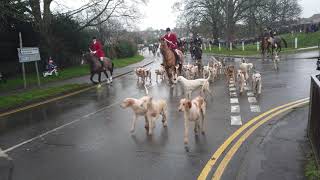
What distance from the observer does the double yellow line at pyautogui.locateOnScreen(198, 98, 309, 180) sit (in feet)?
23.7

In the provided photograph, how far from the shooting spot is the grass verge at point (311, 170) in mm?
6465

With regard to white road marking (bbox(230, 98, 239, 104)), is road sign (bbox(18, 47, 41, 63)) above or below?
above

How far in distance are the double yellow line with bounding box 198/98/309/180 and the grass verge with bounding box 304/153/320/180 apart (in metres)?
1.32

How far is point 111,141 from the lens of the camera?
958 cm

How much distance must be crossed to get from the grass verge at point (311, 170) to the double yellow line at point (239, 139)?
1.32 meters

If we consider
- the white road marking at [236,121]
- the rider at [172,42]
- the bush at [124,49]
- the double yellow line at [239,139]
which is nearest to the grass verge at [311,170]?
the double yellow line at [239,139]

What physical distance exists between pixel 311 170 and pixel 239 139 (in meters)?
2.43

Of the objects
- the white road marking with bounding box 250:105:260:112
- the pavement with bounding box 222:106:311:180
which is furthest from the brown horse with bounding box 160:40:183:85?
the pavement with bounding box 222:106:311:180

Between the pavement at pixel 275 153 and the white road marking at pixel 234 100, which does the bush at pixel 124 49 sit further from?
the pavement at pixel 275 153

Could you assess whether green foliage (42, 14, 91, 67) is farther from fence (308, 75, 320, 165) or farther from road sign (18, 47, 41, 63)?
fence (308, 75, 320, 165)

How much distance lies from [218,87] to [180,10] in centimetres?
4776

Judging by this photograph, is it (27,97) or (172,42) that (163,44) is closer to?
(172,42)

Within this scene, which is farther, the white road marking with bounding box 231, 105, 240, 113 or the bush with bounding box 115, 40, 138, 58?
the bush with bounding box 115, 40, 138, 58

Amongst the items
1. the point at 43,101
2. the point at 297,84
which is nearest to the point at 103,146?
the point at 43,101
